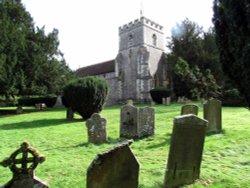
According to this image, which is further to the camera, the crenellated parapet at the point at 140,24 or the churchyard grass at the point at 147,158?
the crenellated parapet at the point at 140,24

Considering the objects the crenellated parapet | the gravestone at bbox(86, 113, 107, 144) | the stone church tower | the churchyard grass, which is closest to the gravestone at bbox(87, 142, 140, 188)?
the churchyard grass

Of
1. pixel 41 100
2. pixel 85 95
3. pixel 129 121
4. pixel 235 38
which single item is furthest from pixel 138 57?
pixel 235 38

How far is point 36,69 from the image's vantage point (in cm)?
2641

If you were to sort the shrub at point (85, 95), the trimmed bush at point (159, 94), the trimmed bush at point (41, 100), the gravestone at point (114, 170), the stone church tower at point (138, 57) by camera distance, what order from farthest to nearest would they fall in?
the stone church tower at point (138, 57)
the trimmed bush at point (41, 100)
the trimmed bush at point (159, 94)
the shrub at point (85, 95)
the gravestone at point (114, 170)

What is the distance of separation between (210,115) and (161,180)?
559 cm

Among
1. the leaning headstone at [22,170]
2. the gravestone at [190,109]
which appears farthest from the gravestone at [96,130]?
the leaning headstone at [22,170]

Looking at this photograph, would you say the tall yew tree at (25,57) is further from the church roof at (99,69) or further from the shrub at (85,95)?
the church roof at (99,69)

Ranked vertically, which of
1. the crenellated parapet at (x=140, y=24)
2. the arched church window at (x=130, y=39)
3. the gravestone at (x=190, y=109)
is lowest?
the gravestone at (x=190, y=109)

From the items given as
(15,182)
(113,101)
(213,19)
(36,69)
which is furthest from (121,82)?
(15,182)

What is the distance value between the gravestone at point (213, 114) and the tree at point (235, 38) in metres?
4.13

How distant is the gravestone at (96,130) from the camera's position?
8797mm

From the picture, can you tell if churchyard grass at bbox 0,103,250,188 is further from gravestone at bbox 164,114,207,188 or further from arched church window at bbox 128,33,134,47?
arched church window at bbox 128,33,134,47

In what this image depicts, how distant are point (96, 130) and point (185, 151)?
4.42 metres

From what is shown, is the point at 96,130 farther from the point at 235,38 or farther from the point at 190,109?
the point at 235,38
